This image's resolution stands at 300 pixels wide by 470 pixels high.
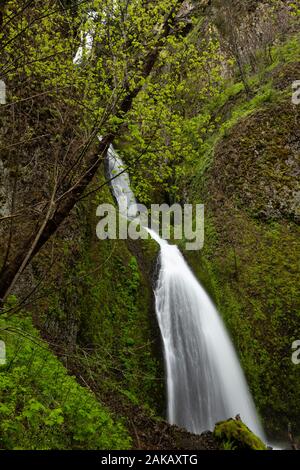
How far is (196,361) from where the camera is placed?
9797mm

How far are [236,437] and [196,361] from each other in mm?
3136

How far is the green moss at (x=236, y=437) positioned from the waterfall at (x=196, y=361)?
184cm

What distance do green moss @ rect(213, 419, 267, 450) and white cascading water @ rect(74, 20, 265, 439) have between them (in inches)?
71.6

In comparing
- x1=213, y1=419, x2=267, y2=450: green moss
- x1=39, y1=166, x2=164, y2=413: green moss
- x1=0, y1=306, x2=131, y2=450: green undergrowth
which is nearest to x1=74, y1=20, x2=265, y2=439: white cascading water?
x1=39, y1=166, x2=164, y2=413: green moss

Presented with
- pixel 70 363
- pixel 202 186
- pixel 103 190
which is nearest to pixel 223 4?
pixel 202 186

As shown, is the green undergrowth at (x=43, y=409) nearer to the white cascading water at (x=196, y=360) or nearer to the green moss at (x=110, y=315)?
the green moss at (x=110, y=315)

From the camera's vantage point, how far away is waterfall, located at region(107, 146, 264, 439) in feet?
29.7

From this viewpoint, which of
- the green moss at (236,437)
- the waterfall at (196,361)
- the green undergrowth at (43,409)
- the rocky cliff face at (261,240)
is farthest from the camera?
the rocky cliff face at (261,240)

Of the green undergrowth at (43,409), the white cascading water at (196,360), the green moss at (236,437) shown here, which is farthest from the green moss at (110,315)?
the green undergrowth at (43,409)

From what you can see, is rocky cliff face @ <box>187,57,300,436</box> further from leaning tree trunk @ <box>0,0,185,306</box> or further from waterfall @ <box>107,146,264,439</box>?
leaning tree trunk @ <box>0,0,185,306</box>

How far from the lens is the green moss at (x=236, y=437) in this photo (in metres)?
6.49

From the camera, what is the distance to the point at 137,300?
10.4m

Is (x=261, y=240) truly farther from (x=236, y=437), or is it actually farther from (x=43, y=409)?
(x=43, y=409)
